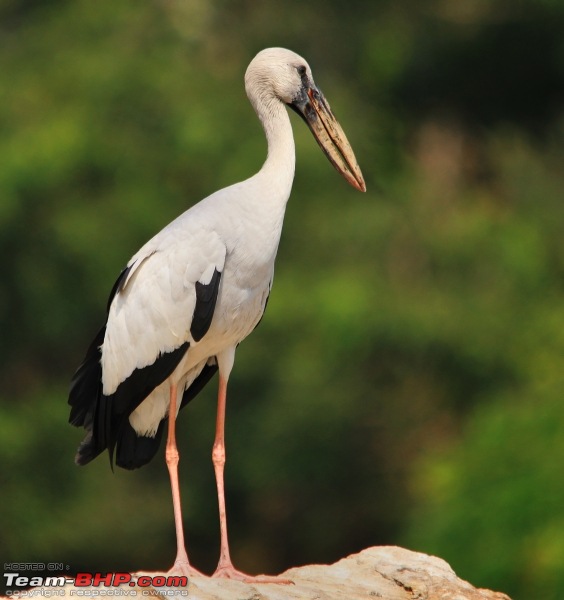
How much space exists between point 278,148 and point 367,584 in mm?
2296

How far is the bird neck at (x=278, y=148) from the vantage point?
8.53 m

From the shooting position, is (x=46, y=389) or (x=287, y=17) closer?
(x=46, y=389)

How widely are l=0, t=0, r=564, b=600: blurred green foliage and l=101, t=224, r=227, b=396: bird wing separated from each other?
8.59 metres

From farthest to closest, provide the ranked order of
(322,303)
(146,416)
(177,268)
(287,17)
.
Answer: (287,17), (322,303), (146,416), (177,268)

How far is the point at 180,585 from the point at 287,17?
1660 cm

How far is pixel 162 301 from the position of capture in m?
8.50

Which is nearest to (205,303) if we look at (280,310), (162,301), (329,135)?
(162,301)

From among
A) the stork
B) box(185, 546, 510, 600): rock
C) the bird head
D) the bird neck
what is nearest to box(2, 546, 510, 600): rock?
box(185, 546, 510, 600): rock

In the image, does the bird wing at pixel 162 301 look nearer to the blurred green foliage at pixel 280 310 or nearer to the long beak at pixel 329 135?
the long beak at pixel 329 135

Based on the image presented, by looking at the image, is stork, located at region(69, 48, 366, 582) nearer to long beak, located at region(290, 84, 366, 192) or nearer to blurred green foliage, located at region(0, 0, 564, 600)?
long beak, located at region(290, 84, 366, 192)

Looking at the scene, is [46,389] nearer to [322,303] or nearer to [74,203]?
[74,203]

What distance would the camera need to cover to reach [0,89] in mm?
22000

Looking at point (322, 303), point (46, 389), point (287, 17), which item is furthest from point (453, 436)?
point (287, 17)

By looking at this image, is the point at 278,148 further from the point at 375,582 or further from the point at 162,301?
the point at 375,582
